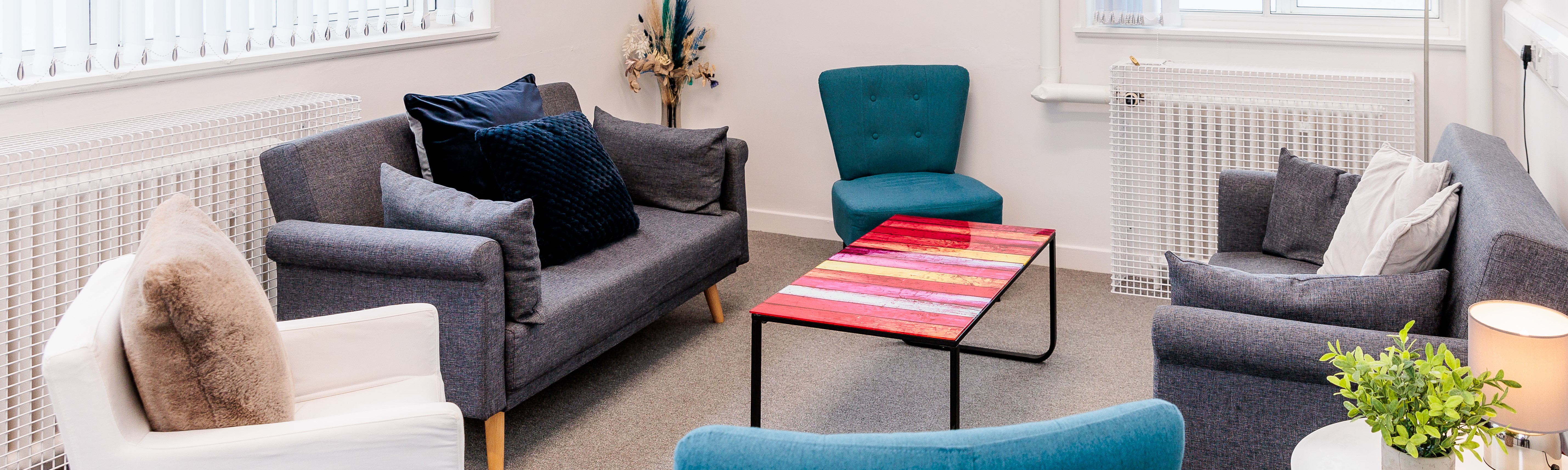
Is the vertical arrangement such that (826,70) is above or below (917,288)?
above

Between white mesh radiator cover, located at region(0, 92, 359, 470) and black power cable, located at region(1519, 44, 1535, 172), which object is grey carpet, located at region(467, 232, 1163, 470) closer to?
white mesh radiator cover, located at region(0, 92, 359, 470)

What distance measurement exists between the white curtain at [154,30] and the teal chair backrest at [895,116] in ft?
5.52

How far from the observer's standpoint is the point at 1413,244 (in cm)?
208

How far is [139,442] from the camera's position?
65.9 inches

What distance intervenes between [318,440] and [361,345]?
1.55ft

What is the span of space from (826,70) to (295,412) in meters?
2.95

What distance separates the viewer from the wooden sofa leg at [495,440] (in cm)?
259

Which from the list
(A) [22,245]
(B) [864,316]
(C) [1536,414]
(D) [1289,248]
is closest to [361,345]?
(A) [22,245]

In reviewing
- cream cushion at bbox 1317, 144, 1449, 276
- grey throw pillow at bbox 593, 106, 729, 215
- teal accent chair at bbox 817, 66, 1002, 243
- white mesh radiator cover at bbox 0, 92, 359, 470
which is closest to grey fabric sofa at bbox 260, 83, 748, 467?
white mesh radiator cover at bbox 0, 92, 359, 470

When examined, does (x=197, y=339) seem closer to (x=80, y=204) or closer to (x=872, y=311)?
(x=80, y=204)

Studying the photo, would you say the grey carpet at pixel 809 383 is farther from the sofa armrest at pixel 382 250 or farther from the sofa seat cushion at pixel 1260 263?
the sofa armrest at pixel 382 250

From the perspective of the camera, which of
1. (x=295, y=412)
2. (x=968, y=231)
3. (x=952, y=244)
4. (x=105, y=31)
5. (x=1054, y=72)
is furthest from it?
(x=1054, y=72)

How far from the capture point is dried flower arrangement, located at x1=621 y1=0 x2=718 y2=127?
464 cm

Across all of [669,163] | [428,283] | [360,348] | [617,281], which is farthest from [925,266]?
[360,348]
